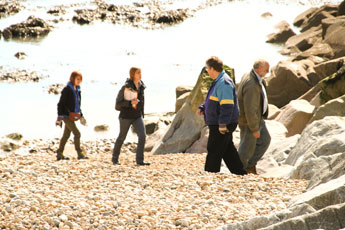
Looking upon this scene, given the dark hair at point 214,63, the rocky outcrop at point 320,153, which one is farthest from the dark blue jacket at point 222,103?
the rocky outcrop at point 320,153

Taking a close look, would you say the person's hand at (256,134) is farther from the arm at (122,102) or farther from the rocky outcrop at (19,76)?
the rocky outcrop at (19,76)

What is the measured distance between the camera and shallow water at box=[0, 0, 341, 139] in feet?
75.9

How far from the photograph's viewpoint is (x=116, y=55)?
34781 mm

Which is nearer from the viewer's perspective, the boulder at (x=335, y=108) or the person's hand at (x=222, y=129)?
the person's hand at (x=222, y=129)

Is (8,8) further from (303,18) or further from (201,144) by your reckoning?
(201,144)

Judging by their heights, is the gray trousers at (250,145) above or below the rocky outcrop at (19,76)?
above

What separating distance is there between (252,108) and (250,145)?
0.66m

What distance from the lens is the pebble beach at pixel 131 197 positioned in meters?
→ 6.87

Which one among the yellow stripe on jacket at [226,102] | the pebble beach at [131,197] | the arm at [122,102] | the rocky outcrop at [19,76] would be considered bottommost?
the rocky outcrop at [19,76]

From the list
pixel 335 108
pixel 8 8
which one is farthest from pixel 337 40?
pixel 8 8

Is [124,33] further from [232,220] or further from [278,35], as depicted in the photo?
[232,220]

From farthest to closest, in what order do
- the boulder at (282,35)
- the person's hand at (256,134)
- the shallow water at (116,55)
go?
the boulder at (282,35), the shallow water at (116,55), the person's hand at (256,134)

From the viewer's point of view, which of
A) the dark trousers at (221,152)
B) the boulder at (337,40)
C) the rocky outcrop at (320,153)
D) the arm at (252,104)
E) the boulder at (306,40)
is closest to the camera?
the rocky outcrop at (320,153)

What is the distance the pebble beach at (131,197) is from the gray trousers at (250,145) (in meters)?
0.95
